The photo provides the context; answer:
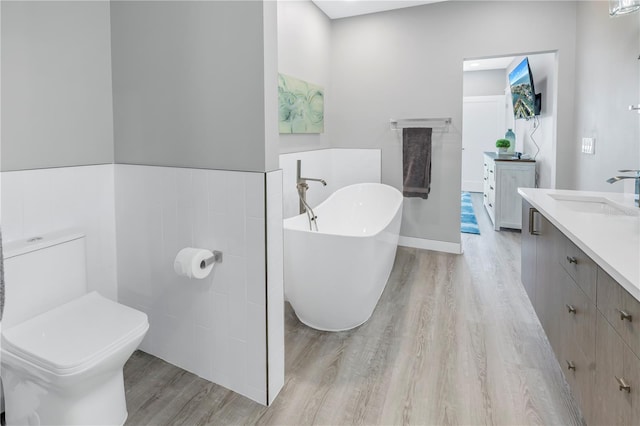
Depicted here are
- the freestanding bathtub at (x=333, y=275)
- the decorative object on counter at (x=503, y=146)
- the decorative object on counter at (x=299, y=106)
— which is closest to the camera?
the freestanding bathtub at (x=333, y=275)

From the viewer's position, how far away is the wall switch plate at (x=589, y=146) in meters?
2.98

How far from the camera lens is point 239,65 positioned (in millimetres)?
1741

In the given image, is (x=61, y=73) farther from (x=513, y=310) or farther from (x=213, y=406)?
(x=513, y=310)

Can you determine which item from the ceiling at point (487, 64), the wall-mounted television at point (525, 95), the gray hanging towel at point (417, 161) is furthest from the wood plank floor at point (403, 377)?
the ceiling at point (487, 64)

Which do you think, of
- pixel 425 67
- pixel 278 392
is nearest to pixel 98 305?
pixel 278 392

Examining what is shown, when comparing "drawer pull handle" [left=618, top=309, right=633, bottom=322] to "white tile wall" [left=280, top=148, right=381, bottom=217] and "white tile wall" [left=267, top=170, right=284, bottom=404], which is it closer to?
"white tile wall" [left=267, top=170, right=284, bottom=404]

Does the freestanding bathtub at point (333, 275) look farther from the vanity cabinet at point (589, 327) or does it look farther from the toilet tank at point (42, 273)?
the toilet tank at point (42, 273)

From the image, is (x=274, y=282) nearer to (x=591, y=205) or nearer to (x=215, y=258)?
(x=215, y=258)

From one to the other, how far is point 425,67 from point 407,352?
9.96ft

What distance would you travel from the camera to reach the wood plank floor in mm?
1744

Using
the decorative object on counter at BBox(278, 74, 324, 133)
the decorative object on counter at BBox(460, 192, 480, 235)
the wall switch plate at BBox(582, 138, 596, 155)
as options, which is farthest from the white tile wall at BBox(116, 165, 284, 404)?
the decorative object on counter at BBox(460, 192, 480, 235)

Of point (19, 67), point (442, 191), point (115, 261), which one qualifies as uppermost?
point (19, 67)

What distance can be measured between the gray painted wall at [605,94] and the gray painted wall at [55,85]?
2.99 metres

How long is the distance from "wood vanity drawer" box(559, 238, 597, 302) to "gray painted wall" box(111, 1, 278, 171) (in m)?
1.31
